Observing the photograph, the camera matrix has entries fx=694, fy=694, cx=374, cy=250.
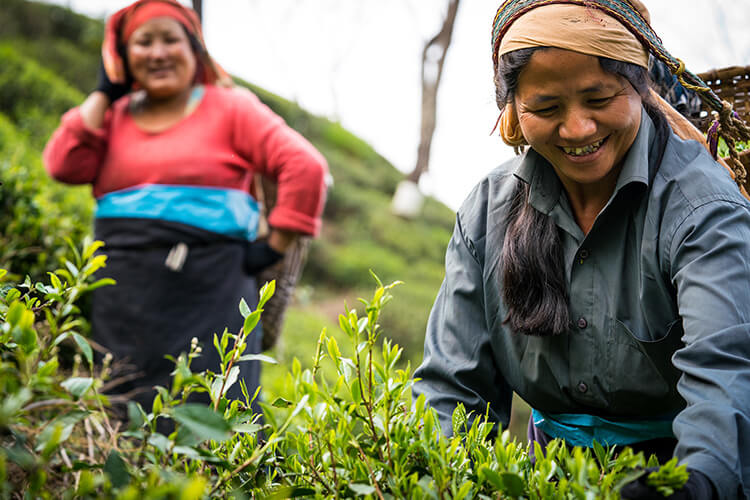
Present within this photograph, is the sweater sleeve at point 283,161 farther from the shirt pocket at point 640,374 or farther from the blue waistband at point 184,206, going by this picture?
the shirt pocket at point 640,374

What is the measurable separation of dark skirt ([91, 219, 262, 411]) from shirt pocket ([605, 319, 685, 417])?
188cm

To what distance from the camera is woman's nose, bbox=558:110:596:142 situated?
1.55m

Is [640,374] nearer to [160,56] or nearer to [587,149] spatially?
[587,149]

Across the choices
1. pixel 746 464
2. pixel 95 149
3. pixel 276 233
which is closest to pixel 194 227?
pixel 276 233

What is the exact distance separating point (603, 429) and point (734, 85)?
1.23 metres

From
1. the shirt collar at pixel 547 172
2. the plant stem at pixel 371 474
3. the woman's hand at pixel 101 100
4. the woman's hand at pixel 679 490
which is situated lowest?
the plant stem at pixel 371 474

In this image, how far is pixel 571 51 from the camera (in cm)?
154

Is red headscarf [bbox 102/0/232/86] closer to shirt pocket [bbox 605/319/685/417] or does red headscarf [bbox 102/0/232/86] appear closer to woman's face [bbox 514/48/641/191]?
woman's face [bbox 514/48/641/191]

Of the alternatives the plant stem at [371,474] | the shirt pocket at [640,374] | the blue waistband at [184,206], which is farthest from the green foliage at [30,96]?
the plant stem at [371,474]

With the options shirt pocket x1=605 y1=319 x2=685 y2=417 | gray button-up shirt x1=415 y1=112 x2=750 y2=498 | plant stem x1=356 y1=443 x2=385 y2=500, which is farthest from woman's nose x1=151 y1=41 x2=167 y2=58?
plant stem x1=356 y1=443 x2=385 y2=500

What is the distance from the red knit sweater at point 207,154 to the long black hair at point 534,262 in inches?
69.4

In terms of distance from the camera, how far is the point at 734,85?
222 cm

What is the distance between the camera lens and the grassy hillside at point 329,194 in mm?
7711

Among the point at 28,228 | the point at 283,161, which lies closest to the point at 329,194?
the point at 283,161
